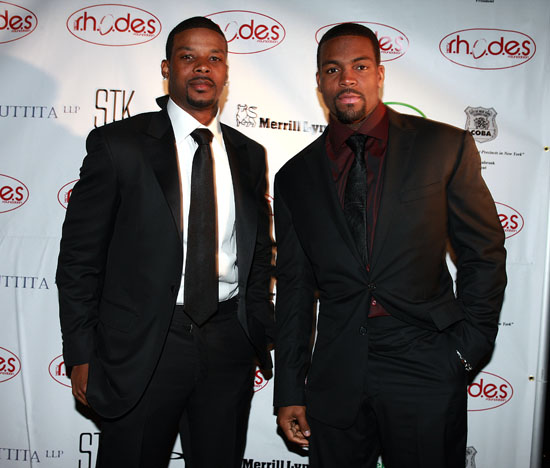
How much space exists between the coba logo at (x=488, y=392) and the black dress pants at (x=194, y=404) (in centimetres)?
135

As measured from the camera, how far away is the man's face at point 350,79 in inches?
74.0

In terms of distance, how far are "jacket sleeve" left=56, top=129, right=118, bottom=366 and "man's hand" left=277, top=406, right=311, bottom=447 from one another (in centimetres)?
76

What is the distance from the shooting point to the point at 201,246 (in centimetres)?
183

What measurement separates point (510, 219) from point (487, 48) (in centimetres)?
89

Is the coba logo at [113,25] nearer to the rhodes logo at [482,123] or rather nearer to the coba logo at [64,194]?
the coba logo at [64,194]

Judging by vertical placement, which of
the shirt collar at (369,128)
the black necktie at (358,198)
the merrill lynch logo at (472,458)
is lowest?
the merrill lynch logo at (472,458)

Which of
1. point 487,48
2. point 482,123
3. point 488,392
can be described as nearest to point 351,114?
point 482,123

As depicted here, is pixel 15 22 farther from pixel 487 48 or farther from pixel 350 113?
pixel 487 48

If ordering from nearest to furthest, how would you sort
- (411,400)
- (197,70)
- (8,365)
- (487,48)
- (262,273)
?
(411,400) < (197,70) < (262,273) < (487,48) < (8,365)

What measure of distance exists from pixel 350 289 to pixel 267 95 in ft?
4.28

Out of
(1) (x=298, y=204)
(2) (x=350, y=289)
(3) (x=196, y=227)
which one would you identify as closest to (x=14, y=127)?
(3) (x=196, y=227)

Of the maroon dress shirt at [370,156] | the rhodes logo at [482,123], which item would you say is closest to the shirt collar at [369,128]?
the maroon dress shirt at [370,156]

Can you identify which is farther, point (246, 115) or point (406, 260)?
point (246, 115)

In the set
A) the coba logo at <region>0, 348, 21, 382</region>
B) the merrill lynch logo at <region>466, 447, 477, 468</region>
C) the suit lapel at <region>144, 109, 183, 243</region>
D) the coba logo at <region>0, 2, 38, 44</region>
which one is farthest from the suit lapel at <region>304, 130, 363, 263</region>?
the coba logo at <region>0, 348, 21, 382</region>
